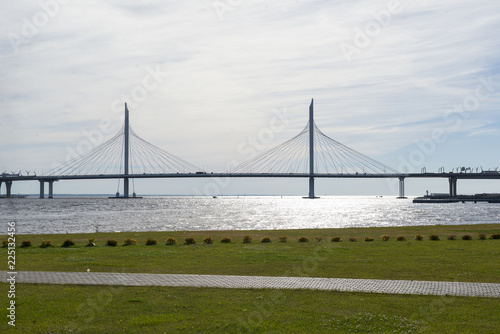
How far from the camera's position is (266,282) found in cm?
1309

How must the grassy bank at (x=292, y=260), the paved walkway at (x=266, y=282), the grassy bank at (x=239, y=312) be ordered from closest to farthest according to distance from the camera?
the grassy bank at (x=239, y=312) → the paved walkway at (x=266, y=282) → the grassy bank at (x=292, y=260)

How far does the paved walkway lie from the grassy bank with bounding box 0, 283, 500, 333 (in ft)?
2.00

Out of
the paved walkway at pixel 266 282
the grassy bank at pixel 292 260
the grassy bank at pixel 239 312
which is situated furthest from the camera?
the grassy bank at pixel 292 260

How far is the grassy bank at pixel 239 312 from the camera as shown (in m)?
9.05

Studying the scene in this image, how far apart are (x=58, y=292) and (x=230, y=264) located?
20.7ft

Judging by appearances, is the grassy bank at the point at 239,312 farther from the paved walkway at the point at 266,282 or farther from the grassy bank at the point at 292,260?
the grassy bank at the point at 292,260

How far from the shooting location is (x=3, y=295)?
11.5 meters

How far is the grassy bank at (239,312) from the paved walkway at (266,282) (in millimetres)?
609

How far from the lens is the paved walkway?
472 inches

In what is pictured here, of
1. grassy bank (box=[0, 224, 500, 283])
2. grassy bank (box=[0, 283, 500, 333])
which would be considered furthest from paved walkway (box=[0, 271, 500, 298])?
grassy bank (box=[0, 224, 500, 283])

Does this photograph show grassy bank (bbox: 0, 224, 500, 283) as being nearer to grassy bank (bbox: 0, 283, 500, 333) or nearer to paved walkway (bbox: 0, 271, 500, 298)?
paved walkway (bbox: 0, 271, 500, 298)

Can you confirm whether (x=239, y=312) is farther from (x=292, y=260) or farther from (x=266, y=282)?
(x=292, y=260)

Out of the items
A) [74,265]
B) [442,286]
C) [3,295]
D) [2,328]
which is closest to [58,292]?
[3,295]

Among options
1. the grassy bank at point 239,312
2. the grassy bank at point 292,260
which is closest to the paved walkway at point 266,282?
the grassy bank at point 239,312
